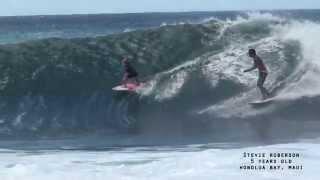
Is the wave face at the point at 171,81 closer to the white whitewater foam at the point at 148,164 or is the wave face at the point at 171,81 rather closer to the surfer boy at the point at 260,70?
the surfer boy at the point at 260,70

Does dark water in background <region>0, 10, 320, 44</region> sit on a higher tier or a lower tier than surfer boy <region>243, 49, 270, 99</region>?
higher

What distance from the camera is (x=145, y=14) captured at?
6.04 meters

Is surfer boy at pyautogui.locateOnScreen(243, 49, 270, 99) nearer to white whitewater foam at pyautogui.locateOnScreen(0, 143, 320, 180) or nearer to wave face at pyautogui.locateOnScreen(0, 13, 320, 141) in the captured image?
wave face at pyautogui.locateOnScreen(0, 13, 320, 141)

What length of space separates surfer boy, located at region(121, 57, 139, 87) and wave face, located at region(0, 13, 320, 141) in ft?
0.16

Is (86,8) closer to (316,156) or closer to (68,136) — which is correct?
(68,136)

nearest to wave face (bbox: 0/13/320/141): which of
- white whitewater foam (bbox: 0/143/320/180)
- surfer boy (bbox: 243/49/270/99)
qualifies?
surfer boy (bbox: 243/49/270/99)

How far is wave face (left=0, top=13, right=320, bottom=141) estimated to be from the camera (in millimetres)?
6066

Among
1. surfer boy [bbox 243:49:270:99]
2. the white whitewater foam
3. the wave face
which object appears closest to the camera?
the white whitewater foam

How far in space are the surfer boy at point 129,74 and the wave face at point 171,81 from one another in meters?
0.05

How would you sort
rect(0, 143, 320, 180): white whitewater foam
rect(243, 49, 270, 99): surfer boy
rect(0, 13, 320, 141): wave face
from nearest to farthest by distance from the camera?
rect(0, 143, 320, 180): white whitewater foam < rect(243, 49, 270, 99): surfer boy < rect(0, 13, 320, 141): wave face

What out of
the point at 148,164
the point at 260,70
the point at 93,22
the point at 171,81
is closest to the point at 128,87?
the point at 171,81

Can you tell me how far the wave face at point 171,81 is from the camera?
6.07 metres

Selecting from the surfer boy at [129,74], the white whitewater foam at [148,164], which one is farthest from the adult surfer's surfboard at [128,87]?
the white whitewater foam at [148,164]

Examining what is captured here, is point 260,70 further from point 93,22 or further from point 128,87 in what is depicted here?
point 93,22
